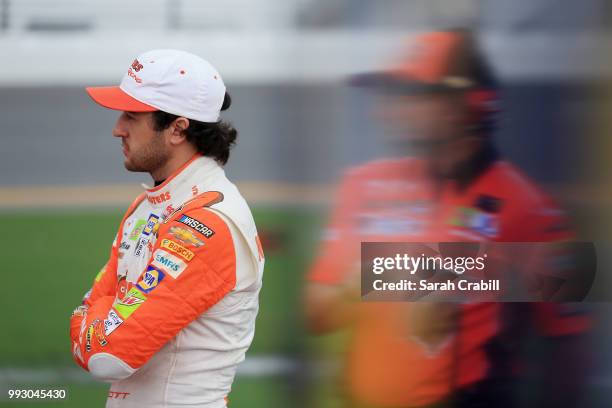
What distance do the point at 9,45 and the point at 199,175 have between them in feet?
3.05

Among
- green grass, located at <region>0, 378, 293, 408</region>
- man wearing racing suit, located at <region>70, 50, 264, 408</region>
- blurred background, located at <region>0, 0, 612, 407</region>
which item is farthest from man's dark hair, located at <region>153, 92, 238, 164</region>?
green grass, located at <region>0, 378, 293, 408</region>

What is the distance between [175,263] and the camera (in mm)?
1797

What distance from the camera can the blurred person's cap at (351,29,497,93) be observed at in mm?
2400

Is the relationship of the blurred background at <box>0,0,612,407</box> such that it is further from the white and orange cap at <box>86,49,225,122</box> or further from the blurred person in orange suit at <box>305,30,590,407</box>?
the white and orange cap at <box>86,49,225,122</box>

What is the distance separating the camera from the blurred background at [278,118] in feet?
7.93

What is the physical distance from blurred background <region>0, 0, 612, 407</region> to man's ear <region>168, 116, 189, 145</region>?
22.6 inches

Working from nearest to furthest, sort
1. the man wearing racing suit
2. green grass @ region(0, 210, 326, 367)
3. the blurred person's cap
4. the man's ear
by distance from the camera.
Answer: the man wearing racing suit, the man's ear, the blurred person's cap, green grass @ region(0, 210, 326, 367)

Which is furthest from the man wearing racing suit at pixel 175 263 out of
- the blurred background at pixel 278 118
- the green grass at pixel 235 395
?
the green grass at pixel 235 395

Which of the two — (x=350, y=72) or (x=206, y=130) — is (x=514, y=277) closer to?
(x=350, y=72)

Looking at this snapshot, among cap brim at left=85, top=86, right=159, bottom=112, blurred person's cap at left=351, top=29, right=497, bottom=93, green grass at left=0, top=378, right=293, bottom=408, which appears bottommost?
green grass at left=0, top=378, right=293, bottom=408

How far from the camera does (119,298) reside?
193 cm

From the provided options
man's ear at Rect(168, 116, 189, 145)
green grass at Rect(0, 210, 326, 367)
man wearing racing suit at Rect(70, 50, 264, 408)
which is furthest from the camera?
green grass at Rect(0, 210, 326, 367)

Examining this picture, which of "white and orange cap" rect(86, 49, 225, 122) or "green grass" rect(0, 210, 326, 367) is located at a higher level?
"white and orange cap" rect(86, 49, 225, 122)

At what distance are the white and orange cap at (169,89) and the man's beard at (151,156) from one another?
74 mm
